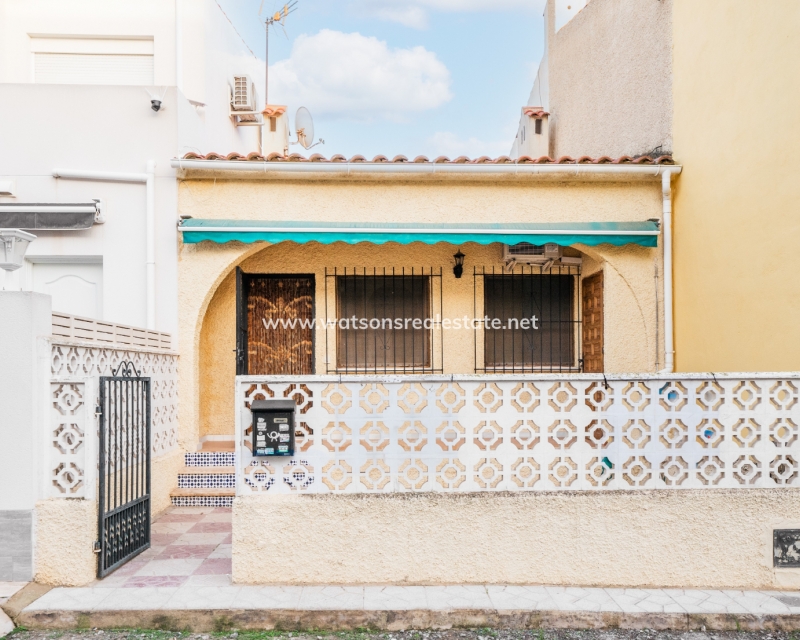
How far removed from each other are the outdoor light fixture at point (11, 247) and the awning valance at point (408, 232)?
306 centimetres

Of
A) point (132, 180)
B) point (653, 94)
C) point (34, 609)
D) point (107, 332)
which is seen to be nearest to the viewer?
point (34, 609)

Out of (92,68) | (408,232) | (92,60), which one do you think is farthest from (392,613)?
(92,60)

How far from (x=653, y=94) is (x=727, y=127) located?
2480mm

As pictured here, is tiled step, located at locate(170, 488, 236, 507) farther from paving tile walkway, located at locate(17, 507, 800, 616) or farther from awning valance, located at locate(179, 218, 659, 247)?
awning valance, located at locate(179, 218, 659, 247)

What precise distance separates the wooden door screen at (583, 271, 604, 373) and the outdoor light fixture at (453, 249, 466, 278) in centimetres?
225

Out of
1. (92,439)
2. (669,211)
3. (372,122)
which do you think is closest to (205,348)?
(92,439)

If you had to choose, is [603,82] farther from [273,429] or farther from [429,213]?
Result: [273,429]

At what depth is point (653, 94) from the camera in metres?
10.4

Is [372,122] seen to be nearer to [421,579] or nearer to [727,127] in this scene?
[727,127]

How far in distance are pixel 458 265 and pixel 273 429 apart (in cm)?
607

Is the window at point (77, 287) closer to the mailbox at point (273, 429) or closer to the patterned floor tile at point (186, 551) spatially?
the patterned floor tile at point (186, 551)

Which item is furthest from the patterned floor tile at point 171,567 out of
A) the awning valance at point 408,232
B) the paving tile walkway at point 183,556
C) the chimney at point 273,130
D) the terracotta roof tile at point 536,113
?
the terracotta roof tile at point 536,113

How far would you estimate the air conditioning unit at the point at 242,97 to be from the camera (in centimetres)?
1411

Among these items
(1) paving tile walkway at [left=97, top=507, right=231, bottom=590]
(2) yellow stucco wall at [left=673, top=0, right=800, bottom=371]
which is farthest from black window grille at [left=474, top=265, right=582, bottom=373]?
(1) paving tile walkway at [left=97, top=507, right=231, bottom=590]
